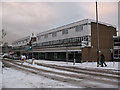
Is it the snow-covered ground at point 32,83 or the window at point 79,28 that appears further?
the window at point 79,28

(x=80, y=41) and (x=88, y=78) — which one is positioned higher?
(x=80, y=41)

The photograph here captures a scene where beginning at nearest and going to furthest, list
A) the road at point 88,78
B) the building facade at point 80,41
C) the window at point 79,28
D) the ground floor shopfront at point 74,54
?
the road at point 88,78 < the ground floor shopfront at point 74,54 < the building facade at point 80,41 < the window at point 79,28

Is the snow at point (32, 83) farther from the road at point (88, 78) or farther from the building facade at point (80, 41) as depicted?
the building facade at point (80, 41)

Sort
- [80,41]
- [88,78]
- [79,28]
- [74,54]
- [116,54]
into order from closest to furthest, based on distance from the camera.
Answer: [88,78], [80,41], [74,54], [79,28], [116,54]

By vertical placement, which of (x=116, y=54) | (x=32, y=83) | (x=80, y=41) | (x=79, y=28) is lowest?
(x=32, y=83)

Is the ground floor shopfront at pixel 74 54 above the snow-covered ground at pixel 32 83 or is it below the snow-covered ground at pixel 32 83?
above

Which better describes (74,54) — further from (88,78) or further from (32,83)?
(32,83)

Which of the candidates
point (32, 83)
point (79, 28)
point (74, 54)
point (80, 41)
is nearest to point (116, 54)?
point (80, 41)

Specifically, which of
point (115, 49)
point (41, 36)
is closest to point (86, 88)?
point (115, 49)

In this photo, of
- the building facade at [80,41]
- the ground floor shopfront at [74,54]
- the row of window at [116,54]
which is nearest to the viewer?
the ground floor shopfront at [74,54]

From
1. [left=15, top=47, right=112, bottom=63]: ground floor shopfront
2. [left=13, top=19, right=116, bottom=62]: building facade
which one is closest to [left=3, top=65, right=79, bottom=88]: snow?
[left=15, top=47, right=112, bottom=63]: ground floor shopfront

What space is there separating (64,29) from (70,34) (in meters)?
3.07

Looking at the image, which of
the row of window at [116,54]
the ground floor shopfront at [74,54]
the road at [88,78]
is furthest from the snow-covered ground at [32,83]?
the row of window at [116,54]

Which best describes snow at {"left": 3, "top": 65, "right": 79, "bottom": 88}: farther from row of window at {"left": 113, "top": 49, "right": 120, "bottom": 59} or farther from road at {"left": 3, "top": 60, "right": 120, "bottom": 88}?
row of window at {"left": 113, "top": 49, "right": 120, "bottom": 59}
